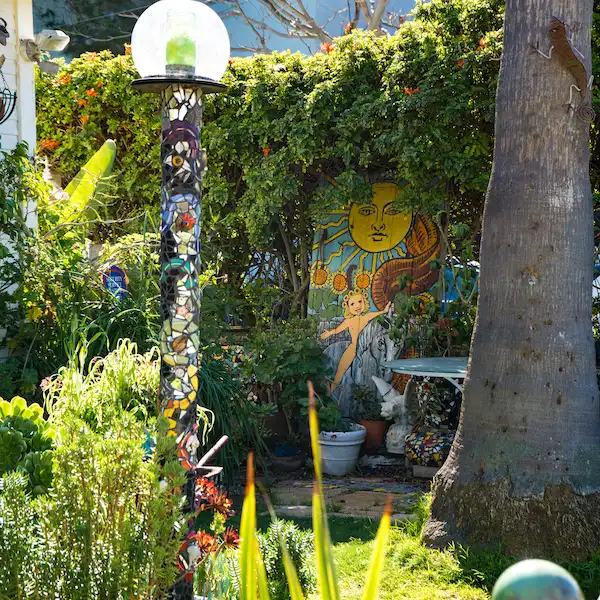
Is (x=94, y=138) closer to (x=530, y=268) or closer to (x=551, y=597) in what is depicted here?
(x=530, y=268)

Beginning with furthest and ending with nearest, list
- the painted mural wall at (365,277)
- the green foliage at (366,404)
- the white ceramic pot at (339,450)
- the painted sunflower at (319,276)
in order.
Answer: the painted sunflower at (319,276)
the painted mural wall at (365,277)
the green foliage at (366,404)
the white ceramic pot at (339,450)

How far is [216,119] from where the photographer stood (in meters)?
8.89

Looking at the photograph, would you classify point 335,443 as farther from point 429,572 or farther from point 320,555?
point 320,555

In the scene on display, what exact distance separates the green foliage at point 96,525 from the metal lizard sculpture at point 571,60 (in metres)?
3.14

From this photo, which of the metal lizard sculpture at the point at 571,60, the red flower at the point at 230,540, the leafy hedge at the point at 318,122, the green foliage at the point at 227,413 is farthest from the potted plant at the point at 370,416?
the red flower at the point at 230,540

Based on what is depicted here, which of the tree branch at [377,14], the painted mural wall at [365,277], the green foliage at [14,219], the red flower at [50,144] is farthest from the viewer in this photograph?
the tree branch at [377,14]

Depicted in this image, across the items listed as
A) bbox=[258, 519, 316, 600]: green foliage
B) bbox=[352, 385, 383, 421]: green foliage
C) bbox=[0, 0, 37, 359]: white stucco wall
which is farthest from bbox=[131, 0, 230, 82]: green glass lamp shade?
bbox=[352, 385, 383, 421]: green foliage

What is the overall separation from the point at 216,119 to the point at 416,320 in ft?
10.6

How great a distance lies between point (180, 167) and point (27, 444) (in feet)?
4.79

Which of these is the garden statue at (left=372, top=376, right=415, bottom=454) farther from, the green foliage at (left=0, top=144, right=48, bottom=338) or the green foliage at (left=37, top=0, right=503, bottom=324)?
the green foliage at (left=0, top=144, right=48, bottom=338)

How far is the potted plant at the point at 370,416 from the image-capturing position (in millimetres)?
7785

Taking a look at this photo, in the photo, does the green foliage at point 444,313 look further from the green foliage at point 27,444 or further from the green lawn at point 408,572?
the green foliage at point 27,444

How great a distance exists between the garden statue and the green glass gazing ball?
21.7 feet

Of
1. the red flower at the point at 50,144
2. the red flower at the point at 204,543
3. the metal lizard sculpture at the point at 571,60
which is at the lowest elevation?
the red flower at the point at 204,543
